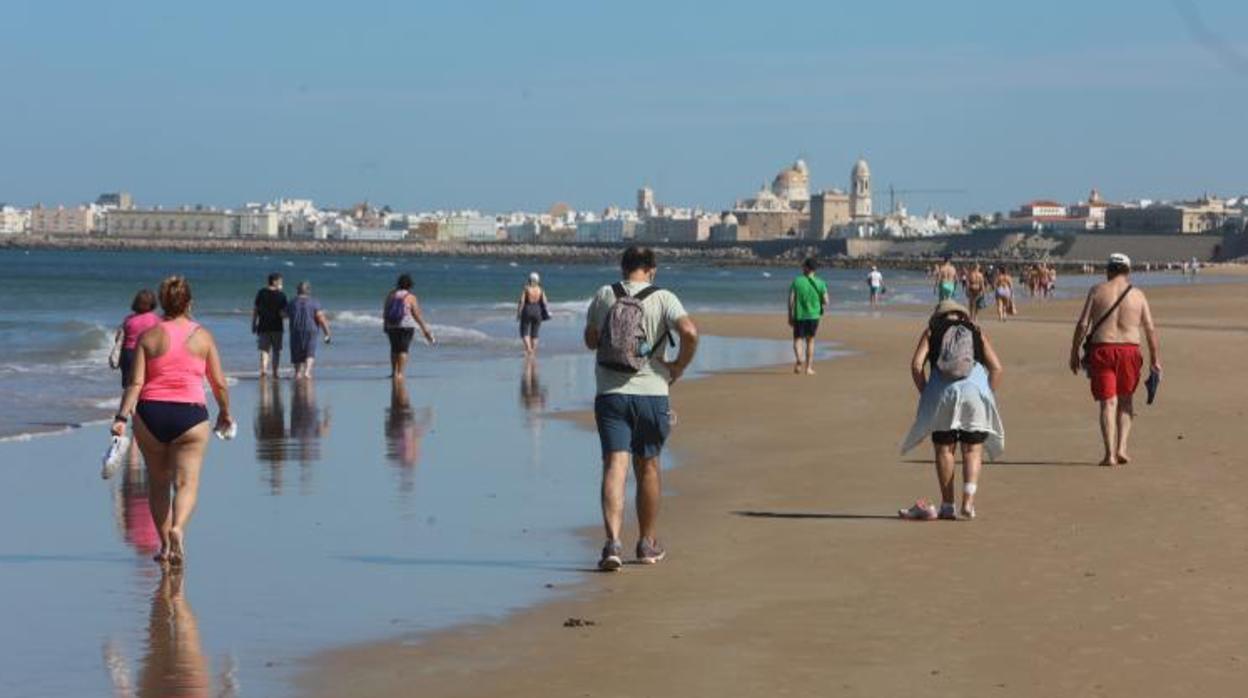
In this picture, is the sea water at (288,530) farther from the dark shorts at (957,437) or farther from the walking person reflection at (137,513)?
the dark shorts at (957,437)

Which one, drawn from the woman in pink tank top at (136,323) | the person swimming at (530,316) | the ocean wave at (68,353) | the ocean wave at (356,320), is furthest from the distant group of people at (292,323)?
the ocean wave at (356,320)

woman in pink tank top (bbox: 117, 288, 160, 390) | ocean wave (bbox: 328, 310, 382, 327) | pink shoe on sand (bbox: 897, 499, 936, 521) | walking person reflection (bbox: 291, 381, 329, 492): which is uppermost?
woman in pink tank top (bbox: 117, 288, 160, 390)

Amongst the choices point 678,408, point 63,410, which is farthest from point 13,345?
point 678,408

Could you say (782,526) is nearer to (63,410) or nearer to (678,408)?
(678,408)

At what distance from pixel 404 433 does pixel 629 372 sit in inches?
248

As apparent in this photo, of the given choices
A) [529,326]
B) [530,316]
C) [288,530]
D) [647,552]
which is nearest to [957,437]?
[647,552]

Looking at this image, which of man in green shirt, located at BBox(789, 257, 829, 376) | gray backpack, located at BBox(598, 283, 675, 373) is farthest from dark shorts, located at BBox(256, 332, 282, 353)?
gray backpack, located at BBox(598, 283, 675, 373)

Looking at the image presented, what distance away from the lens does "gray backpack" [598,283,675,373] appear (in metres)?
8.38

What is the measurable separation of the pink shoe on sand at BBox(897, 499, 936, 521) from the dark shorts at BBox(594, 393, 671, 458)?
1.77 metres

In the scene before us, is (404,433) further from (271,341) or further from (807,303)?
(807,303)

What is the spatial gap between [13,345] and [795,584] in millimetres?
24990

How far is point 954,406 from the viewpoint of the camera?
9875 mm

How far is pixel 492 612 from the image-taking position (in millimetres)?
7516

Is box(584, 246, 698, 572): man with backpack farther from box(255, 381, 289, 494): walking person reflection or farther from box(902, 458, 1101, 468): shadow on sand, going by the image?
box(902, 458, 1101, 468): shadow on sand
